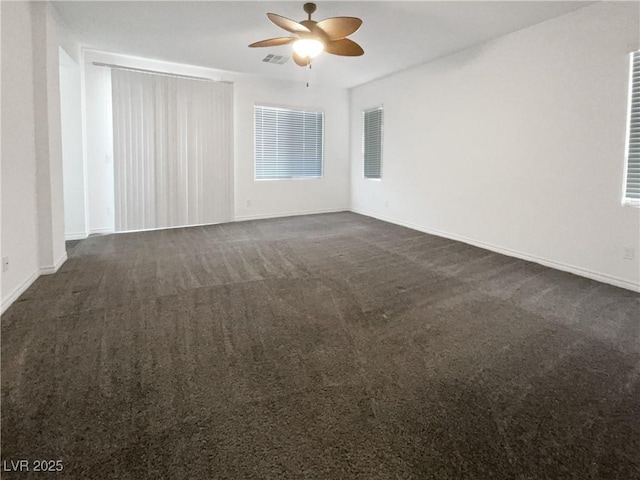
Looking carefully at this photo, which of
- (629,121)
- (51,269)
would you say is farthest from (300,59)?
(51,269)

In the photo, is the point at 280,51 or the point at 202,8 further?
the point at 280,51

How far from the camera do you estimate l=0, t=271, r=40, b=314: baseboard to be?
283cm

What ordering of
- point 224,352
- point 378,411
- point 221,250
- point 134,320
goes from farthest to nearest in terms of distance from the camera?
1. point 221,250
2. point 134,320
3. point 224,352
4. point 378,411

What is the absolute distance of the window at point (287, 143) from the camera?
7270mm

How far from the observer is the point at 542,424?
5.48 feet

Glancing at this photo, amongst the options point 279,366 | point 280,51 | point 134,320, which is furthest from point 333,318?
point 280,51

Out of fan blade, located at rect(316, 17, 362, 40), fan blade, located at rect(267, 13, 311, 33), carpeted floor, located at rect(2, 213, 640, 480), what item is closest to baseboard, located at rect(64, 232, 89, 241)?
carpeted floor, located at rect(2, 213, 640, 480)

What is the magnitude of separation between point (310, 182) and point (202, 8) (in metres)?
4.32

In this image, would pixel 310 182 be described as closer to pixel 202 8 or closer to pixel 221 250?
pixel 221 250

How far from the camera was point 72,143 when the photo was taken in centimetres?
526

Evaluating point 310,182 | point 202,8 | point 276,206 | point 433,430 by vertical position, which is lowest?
point 433,430

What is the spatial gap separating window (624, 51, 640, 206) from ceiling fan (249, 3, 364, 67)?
102 inches

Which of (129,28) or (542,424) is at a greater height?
(129,28)

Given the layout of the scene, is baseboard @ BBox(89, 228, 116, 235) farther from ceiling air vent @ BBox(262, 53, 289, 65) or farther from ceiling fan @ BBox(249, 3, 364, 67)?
ceiling fan @ BBox(249, 3, 364, 67)
